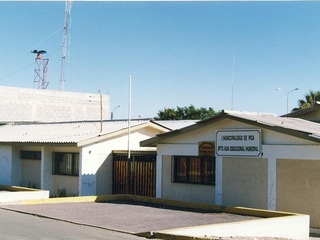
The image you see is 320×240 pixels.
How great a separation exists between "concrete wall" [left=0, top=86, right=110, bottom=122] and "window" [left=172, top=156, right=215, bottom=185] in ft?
102

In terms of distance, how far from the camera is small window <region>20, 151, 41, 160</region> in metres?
27.3

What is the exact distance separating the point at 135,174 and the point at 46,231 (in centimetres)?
1025

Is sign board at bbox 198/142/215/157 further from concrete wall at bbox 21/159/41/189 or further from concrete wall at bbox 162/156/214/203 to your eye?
concrete wall at bbox 21/159/41/189

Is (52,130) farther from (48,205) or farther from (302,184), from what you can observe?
(302,184)

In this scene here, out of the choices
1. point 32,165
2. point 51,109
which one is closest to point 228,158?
point 32,165

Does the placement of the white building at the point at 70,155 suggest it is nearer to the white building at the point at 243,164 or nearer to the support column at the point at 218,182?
the white building at the point at 243,164

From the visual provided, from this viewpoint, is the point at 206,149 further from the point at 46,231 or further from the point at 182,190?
the point at 46,231

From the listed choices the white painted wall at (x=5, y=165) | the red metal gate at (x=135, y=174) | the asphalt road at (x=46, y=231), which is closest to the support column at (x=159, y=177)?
the red metal gate at (x=135, y=174)

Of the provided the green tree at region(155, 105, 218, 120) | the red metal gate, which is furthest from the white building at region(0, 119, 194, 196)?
the green tree at region(155, 105, 218, 120)

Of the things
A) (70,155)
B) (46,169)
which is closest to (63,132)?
(46,169)

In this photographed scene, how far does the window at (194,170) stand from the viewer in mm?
20312

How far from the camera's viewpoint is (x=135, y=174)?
23422mm

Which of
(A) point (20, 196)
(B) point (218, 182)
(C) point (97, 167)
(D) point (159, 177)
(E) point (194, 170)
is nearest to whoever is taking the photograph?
(B) point (218, 182)

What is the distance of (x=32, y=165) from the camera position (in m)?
27.9
